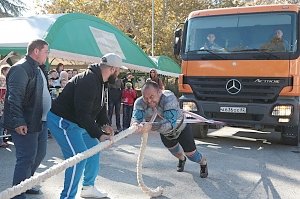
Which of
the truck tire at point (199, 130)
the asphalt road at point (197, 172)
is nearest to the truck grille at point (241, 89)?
the truck tire at point (199, 130)

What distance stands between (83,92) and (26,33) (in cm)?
630

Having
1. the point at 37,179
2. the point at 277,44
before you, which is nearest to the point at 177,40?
the point at 277,44

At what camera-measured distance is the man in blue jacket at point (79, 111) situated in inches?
155

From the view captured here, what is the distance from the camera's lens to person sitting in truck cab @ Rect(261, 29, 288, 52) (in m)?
8.25

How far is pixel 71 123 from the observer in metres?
4.16

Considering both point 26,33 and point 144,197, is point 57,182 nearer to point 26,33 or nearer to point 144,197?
point 144,197

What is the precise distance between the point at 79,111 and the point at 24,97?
0.60 meters

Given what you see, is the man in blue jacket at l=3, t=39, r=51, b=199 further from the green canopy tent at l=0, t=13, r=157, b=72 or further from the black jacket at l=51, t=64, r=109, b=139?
the green canopy tent at l=0, t=13, r=157, b=72

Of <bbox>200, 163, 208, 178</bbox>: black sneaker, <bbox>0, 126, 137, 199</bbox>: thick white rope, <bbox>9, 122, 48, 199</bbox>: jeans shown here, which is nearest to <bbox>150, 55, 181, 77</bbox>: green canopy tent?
<bbox>200, 163, 208, 178</bbox>: black sneaker

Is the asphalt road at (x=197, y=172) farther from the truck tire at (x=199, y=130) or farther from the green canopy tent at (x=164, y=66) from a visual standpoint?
the green canopy tent at (x=164, y=66)

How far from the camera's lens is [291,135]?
8.59m

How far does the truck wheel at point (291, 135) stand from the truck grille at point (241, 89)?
2.44 ft

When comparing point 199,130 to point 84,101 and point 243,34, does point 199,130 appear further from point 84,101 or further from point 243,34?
point 84,101

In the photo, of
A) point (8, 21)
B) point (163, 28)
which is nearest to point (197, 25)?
point (8, 21)
